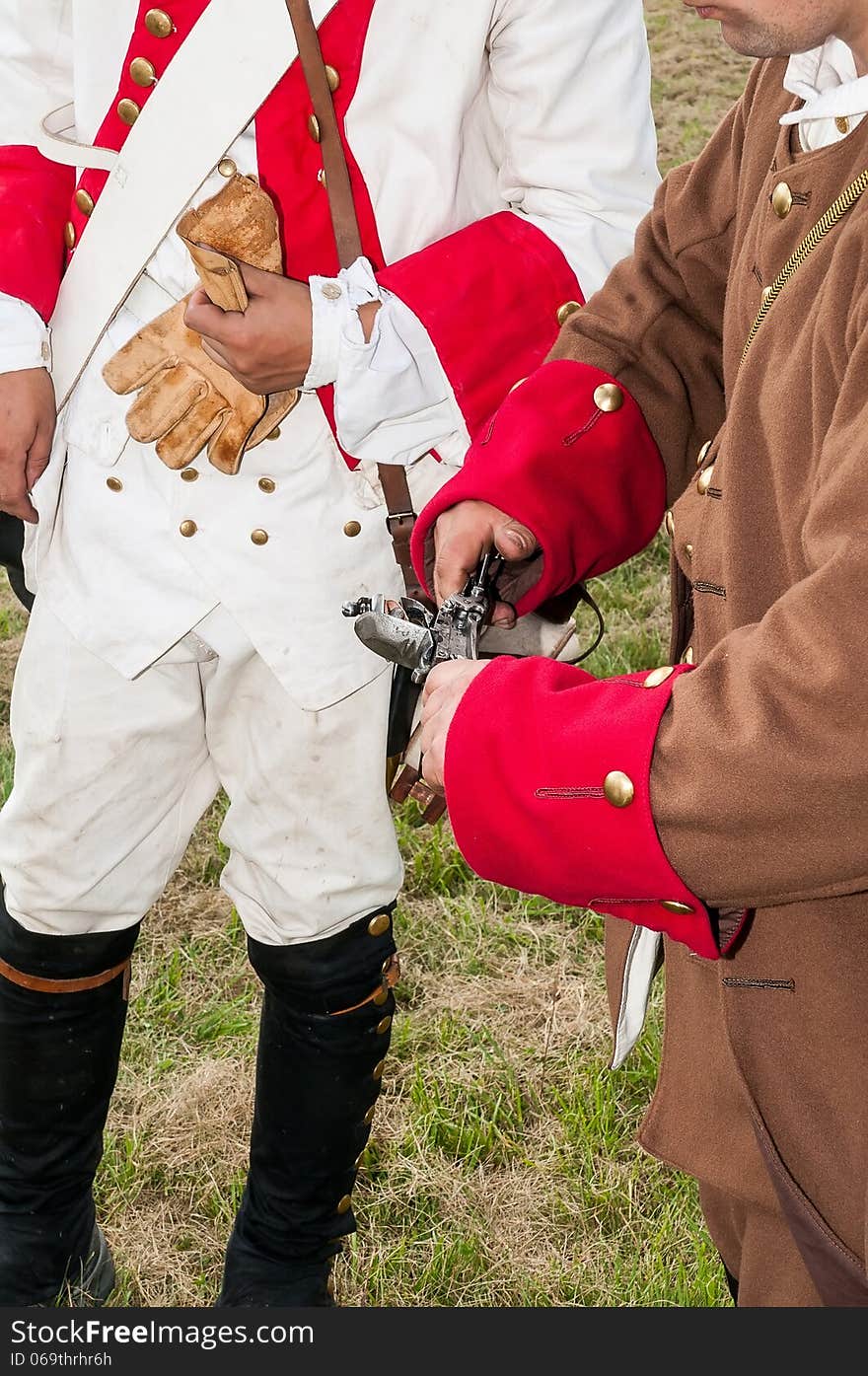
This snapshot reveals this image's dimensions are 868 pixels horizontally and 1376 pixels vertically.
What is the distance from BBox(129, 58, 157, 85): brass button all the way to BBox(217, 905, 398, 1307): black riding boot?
1333mm

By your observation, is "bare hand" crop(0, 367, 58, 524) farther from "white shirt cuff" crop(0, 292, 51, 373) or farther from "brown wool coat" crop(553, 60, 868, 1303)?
"brown wool coat" crop(553, 60, 868, 1303)

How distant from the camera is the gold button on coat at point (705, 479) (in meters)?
1.69

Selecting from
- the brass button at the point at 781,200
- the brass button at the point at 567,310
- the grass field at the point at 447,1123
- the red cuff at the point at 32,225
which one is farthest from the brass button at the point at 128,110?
the grass field at the point at 447,1123

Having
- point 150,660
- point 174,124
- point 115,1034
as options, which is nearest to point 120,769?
point 150,660

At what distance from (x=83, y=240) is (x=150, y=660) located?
0.65 metres

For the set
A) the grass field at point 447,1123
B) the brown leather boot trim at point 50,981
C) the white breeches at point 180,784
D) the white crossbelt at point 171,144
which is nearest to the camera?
the white crossbelt at point 171,144

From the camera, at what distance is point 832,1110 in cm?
159

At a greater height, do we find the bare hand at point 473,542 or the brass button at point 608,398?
the brass button at point 608,398

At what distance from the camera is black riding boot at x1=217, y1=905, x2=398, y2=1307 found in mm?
2482

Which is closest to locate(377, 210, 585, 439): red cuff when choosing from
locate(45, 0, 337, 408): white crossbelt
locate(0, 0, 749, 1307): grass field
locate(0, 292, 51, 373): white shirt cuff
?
locate(45, 0, 337, 408): white crossbelt

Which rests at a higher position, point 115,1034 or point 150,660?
point 150,660

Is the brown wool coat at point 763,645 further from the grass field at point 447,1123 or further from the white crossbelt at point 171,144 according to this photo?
the grass field at point 447,1123

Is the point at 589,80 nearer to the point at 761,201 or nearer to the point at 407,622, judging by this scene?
the point at 761,201

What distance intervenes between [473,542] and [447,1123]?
1.62 meters
